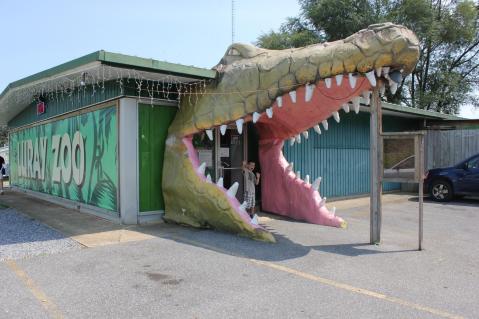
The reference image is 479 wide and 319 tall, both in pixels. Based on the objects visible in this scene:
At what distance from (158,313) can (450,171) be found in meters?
11.1

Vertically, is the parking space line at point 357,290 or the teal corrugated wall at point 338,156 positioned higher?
the teal corrugated wall at point 338,156

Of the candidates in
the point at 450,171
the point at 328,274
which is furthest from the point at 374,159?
the point at 450,171

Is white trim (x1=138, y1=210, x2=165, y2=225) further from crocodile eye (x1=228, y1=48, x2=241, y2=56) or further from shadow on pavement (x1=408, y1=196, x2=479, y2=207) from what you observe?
shadow on pavement (x1=408, y1=196, x2=479, y2=207)

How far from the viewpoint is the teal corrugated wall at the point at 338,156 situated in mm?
11172

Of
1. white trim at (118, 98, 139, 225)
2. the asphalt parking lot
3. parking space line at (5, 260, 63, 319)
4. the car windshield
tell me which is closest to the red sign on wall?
white trim at (118, 98, 139, 225)

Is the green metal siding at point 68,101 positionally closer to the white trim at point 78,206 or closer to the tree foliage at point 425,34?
the white trim at point 78,206

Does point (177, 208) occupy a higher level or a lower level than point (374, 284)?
higher

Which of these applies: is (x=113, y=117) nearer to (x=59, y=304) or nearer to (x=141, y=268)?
(x=141, y=268)

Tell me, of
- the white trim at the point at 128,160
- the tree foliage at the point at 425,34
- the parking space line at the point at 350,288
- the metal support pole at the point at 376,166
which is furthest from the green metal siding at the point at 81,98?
the tree foliage at the point at 425,34

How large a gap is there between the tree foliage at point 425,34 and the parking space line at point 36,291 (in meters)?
20.4

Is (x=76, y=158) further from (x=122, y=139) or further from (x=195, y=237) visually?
(x=195, y=237)

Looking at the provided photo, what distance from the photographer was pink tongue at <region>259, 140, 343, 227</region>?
7875mm

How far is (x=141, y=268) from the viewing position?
508cm

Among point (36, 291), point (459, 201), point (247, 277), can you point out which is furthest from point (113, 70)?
point (459, 201)
